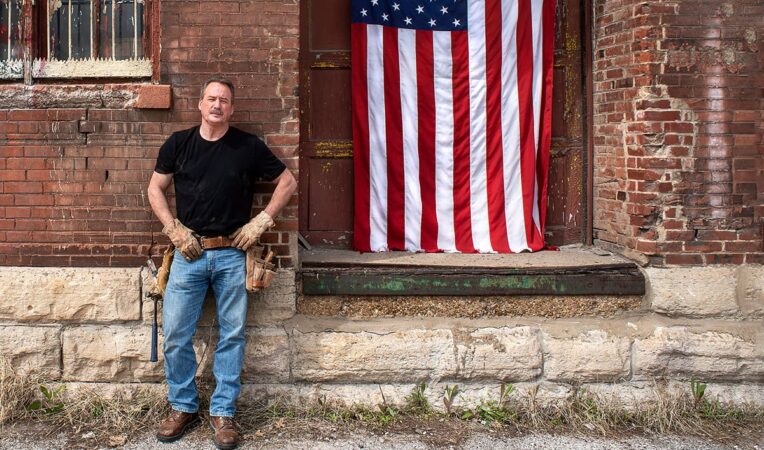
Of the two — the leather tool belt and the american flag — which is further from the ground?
the american flag

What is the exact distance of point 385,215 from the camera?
5.84 m

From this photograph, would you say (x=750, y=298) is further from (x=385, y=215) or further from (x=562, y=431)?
(x=385, y=215)

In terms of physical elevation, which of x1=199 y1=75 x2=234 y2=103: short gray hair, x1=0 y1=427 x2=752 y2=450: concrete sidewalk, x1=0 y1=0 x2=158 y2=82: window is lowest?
x1=0 y1=427 x2=752 y2=450: concrete sidewalk

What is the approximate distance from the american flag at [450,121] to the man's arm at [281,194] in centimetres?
107

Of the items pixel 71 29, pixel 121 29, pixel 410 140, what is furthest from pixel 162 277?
pixel 410 140

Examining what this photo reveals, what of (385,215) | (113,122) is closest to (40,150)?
(113,122)

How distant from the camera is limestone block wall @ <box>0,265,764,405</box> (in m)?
5.08

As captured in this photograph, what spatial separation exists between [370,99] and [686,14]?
2255 mm

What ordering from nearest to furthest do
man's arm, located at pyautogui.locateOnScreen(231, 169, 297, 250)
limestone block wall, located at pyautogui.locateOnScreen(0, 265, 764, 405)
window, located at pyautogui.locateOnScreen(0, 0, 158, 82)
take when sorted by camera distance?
man's arm, located at pyautogui.locateOnScreen(231, 169, 297, 250) → limestone block wall, located at pyautogui.locateOnScreen(0, 265, 764, 405) → window, located at pyautogui.locateOnScreen(0, 0, 158, 82)

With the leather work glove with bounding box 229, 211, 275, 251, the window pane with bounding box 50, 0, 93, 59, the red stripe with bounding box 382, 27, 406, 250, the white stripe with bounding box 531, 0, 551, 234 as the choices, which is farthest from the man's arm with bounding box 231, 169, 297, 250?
the white stripe with bounding box 531, 0, 551, 234

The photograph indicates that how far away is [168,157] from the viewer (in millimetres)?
4688

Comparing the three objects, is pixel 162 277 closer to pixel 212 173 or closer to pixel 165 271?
pixel 165 271

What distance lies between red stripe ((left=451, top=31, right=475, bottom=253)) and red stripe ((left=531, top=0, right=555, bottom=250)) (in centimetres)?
54

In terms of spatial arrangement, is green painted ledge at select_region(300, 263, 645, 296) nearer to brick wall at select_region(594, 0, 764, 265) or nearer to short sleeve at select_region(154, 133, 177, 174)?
brick wall at select_region(594, 0, 764, 265)
